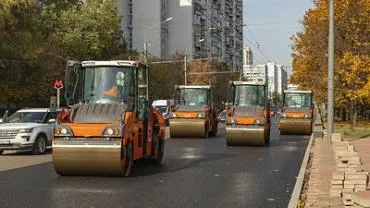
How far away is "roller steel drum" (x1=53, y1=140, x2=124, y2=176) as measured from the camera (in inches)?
534

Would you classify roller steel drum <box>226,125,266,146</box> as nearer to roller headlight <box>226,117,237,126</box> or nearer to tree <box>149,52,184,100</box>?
roller headlight <box>226,117,237,126</box>

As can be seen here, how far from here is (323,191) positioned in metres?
11.5

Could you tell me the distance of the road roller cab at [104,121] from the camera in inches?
537

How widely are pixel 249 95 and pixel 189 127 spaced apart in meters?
5.13

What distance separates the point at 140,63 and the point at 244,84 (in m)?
11.2

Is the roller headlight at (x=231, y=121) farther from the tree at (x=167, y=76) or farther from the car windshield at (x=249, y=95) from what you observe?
the tree at (x=167, y=76)

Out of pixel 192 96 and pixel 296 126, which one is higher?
pixel 192 96

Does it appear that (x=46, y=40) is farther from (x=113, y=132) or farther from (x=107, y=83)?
(x=113, y=132)

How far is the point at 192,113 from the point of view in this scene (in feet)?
100

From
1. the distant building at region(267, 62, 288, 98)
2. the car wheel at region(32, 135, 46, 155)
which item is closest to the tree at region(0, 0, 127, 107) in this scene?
the car wheel at region(32, 135, 46, 155)

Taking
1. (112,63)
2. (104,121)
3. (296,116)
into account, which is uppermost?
(112,63)

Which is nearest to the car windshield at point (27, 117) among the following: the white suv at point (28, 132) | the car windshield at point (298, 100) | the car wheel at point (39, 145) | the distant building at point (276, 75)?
the white suv at point (28, 132)

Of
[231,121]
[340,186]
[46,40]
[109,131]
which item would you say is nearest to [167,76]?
[46,40]

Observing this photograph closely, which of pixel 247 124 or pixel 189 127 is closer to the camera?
pixel 247 124
